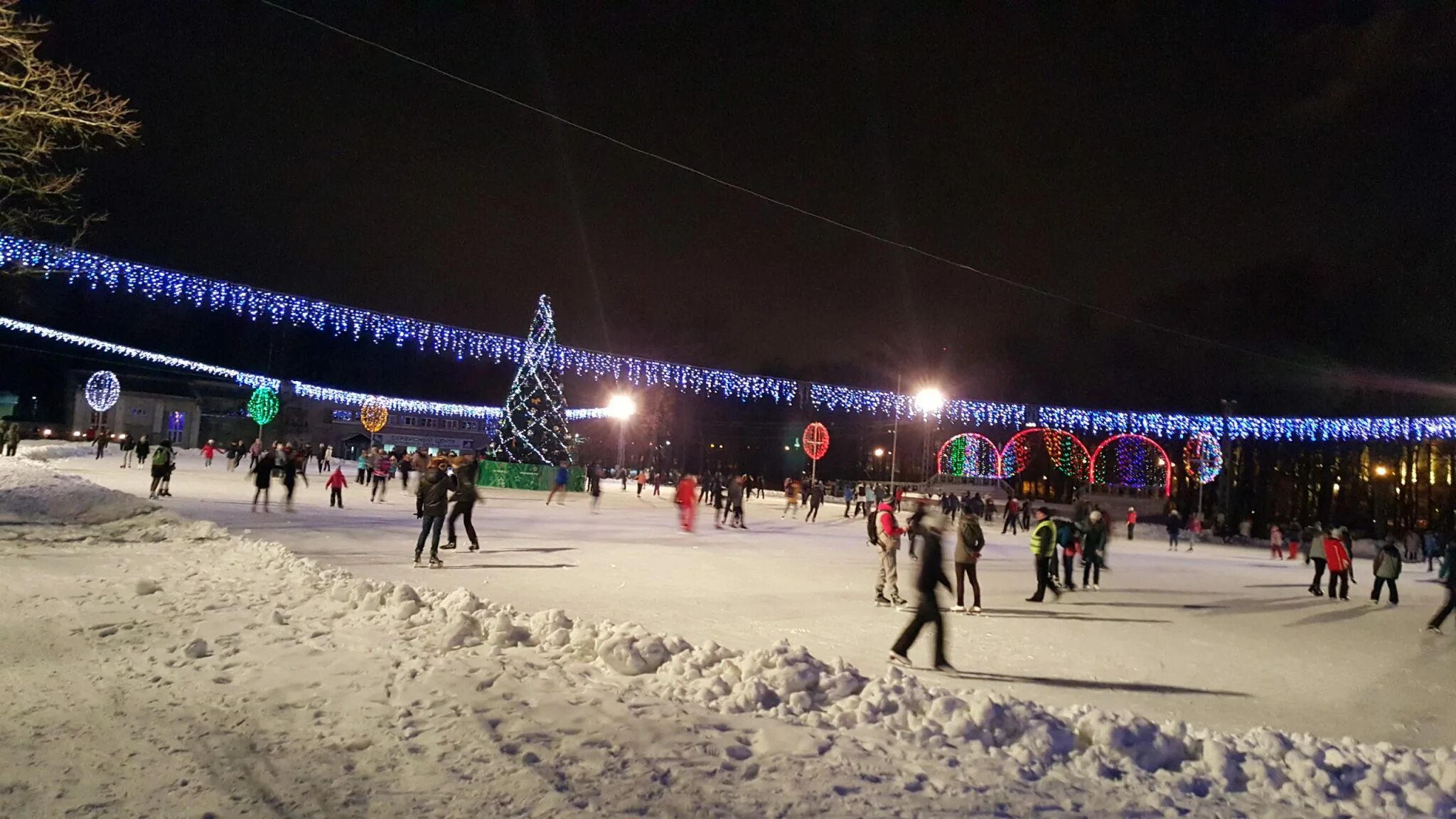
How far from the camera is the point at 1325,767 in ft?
17.5

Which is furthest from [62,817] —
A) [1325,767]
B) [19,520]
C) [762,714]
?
[19,520]

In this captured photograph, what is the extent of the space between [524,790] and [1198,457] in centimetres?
3514

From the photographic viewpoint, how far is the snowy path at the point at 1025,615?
7.70 meters

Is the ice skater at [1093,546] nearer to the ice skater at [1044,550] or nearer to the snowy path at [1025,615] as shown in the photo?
the snowy path at [1025,615]

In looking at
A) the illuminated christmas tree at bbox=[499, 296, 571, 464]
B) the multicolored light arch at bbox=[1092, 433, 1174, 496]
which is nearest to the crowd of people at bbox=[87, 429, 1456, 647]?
the illuminated christmas tree at bbox=[499, 296, 571, 464]

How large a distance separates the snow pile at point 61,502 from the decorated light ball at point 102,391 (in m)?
21.0

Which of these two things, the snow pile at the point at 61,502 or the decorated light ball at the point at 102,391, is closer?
the snow pile at the point at 61,502

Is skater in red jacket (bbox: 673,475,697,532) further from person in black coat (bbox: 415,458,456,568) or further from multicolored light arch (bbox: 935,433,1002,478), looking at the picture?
multicolored light arch (bbox: 935,433,1002,478)

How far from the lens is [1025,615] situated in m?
11.6

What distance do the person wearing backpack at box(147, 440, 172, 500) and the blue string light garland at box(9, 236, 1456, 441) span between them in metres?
4.66

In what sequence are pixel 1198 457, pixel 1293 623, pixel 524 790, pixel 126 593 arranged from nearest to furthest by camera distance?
pixel 524 790 → pixel 126 593 → pixel 1293 623 → pixel 1198 457

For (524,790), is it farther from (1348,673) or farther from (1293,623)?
(1293,623)

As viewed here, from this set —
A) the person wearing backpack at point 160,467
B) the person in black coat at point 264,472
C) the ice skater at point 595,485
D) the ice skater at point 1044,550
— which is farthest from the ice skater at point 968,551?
the ice skater at point 595,485

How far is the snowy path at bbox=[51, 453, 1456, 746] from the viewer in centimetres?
770
